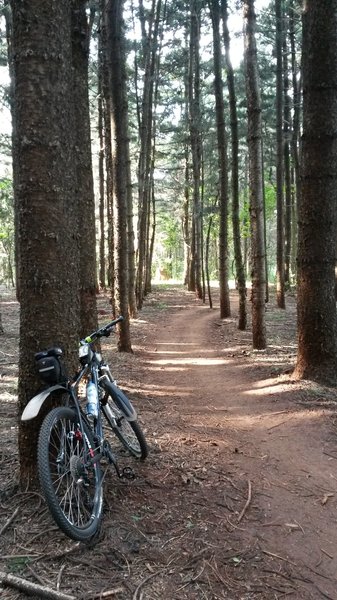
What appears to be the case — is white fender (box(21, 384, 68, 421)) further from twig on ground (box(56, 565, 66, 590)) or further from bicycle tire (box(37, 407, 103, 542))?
twig on ground (box(56, 565, 66, 590))

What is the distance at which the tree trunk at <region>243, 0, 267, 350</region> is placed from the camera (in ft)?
33.3

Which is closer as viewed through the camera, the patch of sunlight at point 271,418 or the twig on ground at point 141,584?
the twig on ground at point 141,584

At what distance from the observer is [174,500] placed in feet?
13.0

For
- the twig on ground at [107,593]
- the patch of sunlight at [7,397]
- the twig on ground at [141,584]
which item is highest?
the patch of sunlight at [7,397]

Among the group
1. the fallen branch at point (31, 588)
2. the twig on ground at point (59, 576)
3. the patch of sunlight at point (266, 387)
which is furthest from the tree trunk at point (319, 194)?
the fallen branch at point (31, 588)

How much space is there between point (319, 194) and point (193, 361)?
185 inches

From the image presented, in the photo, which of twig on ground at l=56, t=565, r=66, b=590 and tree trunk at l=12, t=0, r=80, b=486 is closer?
twig on ground at l=56, t=565, r=66, b=590

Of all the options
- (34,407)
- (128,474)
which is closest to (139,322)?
(128,474)

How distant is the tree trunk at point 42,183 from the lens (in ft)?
11.4

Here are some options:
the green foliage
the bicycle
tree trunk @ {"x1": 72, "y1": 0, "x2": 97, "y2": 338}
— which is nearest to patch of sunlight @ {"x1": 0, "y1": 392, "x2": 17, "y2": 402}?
tree trunk @ {"x1": 72, "y1": 0, "x2": 97, "y2": 338}

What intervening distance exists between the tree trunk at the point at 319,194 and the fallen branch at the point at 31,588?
17.2 feet

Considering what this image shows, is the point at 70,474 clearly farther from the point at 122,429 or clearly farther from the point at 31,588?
the point at 122,429

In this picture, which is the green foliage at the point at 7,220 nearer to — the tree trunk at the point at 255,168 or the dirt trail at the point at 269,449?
the tree trunk at the point at 255,168

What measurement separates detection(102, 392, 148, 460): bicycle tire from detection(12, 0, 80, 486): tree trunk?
0.76 metres
